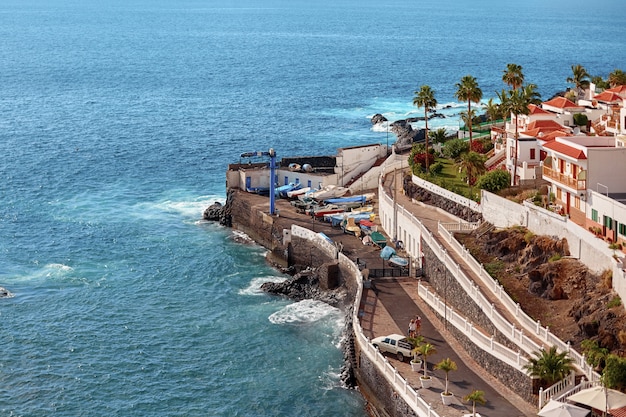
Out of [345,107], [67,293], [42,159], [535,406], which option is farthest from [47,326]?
[345,107]

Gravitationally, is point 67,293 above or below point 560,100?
below

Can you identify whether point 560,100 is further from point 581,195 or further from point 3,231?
Answer: point 3,231

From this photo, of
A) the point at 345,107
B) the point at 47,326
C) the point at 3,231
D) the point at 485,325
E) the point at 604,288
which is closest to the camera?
the point at 604,288

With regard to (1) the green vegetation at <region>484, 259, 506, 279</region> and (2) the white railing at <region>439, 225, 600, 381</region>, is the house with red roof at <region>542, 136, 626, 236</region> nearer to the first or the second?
(1) the green vegetation at <region>484, 259, 506, 279</region>

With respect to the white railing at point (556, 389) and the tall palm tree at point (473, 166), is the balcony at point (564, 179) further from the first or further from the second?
Result: the white railing at point (556, 389)

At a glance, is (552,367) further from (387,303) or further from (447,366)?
(387,303)

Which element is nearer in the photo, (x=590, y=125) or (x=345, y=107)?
(x=590, y=125)

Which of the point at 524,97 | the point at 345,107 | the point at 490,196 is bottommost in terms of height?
the point at 345,107

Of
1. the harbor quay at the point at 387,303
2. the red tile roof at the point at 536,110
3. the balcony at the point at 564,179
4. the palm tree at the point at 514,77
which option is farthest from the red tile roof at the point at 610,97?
the balcony at the point at 564,179
